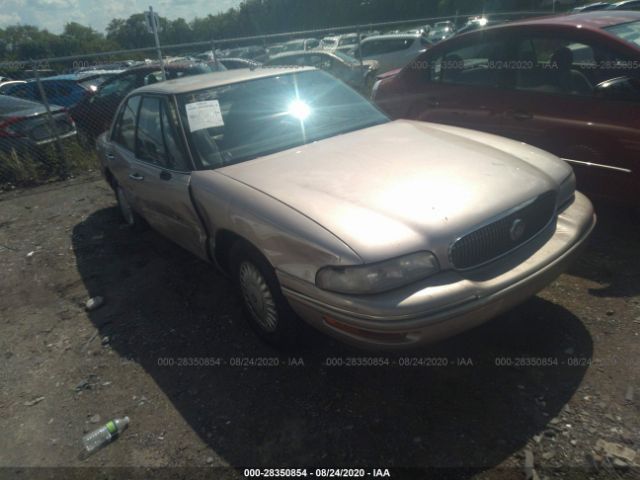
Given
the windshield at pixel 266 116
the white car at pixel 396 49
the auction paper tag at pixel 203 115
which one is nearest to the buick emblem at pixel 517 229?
the windshield at pixel 266 116

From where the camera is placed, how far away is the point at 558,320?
10.3 feet

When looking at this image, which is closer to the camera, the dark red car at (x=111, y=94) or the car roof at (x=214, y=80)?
the car roof at (x=214, y=80)

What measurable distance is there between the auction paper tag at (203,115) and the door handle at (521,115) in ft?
8.47

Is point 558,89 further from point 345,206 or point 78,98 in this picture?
point 78,98

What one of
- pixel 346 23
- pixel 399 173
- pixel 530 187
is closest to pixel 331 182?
pixel 399 173

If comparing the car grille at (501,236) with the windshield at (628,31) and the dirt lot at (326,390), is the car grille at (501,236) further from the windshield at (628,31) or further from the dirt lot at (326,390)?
the windshield at (628,31)

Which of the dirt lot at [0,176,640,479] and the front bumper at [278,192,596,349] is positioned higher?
the front bumper at [278,192,596,349]

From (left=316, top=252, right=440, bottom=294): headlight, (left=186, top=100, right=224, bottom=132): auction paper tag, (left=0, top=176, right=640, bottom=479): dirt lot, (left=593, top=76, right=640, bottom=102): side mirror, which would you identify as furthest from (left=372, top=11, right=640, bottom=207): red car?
(left=186, top=100, right=224, bottom=132): auction paper tag

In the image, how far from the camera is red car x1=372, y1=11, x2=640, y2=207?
147 inches

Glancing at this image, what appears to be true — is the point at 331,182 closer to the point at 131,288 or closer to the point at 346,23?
the point at 131,288

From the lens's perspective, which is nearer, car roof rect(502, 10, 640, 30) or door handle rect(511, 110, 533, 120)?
car roof rect(502, 10, 640, 30)

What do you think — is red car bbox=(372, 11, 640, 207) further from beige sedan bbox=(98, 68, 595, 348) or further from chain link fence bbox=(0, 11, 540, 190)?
chain link fence bbox=(0, 11, 540, 190)

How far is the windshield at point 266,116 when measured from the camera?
339 cm

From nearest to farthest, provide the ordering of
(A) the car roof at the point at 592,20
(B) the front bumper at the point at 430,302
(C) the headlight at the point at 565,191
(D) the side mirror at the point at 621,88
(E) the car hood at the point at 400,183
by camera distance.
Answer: (B) the front bumper at the point at 430,302
(E) the car hood at the point at 400,183
(C) the headlight at the point at 565,191
(D) the side mirror at the point at 621,88
(A) the car roof at the point at 592,20
